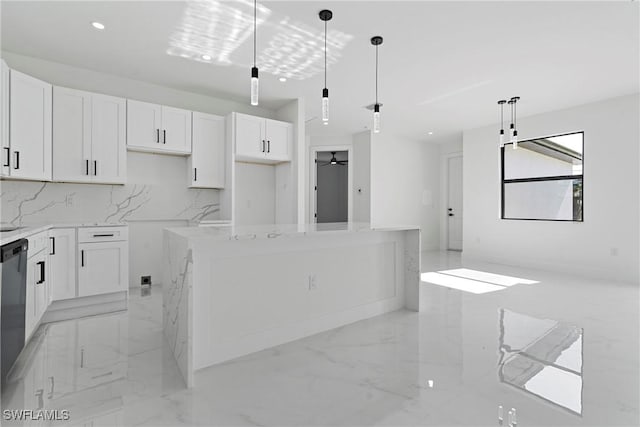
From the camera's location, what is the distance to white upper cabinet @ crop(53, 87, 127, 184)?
346 centimetres

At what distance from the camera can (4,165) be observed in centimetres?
293

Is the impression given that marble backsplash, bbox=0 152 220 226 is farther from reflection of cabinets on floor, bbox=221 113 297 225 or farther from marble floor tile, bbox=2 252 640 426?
marble floor tile, bbox=2 252 640 426

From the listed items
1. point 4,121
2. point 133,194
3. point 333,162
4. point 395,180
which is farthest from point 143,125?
point 395,180

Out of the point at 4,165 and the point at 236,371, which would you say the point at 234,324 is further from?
the point at 4,165

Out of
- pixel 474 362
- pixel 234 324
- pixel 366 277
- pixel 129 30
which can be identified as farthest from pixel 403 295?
pixel 129 30

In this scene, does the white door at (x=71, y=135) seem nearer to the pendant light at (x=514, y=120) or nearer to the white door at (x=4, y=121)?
the white door at (x=4, y=121)

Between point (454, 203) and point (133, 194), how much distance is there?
6.96m

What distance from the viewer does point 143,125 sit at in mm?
3900

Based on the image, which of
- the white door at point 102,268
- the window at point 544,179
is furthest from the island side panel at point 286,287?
the window at point 544,179

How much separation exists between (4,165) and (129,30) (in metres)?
1.68

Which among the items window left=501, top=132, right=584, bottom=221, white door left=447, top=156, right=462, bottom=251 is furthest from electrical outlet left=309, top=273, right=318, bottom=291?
white door left=447, top=156, right=462, bottom=251

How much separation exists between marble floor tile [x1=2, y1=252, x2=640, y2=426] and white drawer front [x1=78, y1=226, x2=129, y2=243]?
79 cm

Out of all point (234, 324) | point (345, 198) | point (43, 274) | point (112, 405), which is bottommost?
point (112, 405)

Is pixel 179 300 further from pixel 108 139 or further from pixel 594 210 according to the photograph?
pixel 594 210
